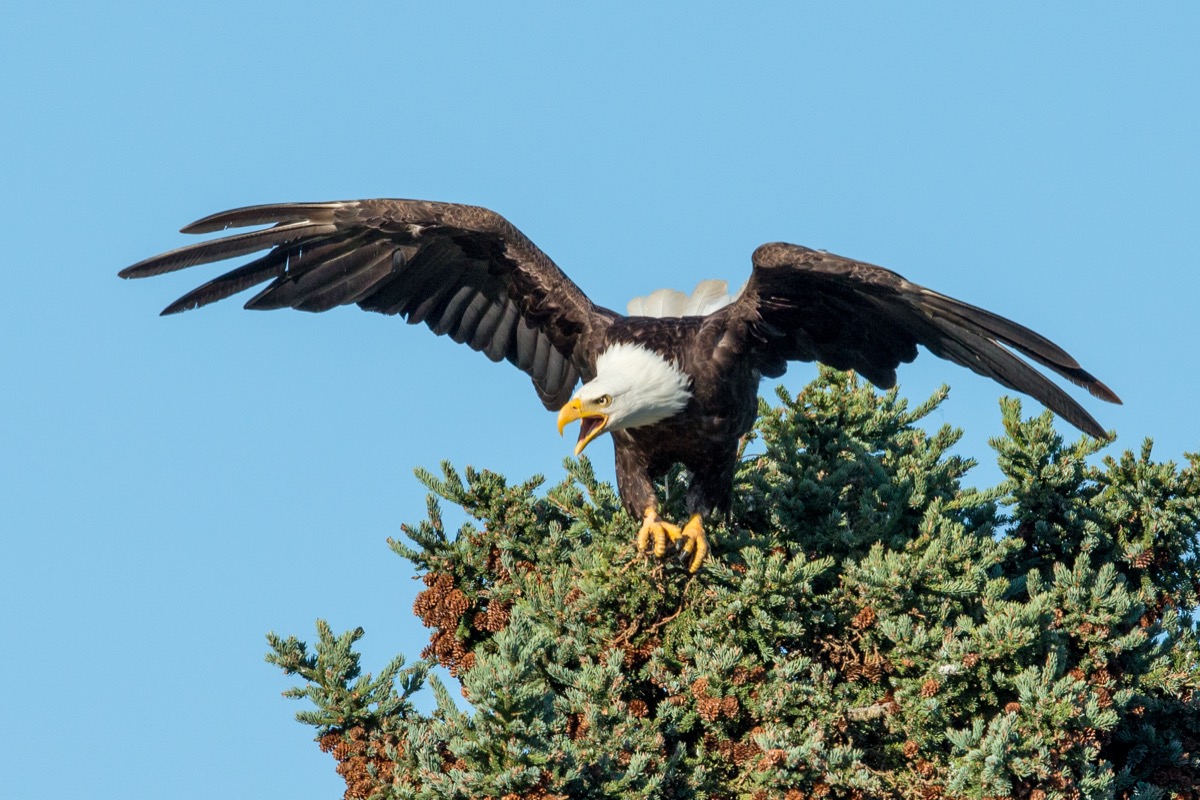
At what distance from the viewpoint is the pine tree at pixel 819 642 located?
593 cm

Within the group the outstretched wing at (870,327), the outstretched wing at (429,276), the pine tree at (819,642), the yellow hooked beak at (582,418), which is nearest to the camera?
the pine tree at (819,642)

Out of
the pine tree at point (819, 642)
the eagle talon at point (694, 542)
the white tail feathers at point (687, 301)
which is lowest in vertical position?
the pine tree at point (819, 642)

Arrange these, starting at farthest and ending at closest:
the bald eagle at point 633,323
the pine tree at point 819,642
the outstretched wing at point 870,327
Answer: the bald eagle at point 633,323 → the outstretched wing at point 870,327 → the pine tree at point 819,642

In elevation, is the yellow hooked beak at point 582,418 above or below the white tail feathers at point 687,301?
below

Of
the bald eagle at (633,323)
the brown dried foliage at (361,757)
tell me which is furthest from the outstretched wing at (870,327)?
the brown dried foliage at (361,757)

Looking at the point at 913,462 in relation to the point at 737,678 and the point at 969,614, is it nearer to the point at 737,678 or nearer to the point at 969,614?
the point at 969,614

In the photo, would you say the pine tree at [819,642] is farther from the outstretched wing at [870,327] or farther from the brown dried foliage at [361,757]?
the outstretched wing at [870,327]

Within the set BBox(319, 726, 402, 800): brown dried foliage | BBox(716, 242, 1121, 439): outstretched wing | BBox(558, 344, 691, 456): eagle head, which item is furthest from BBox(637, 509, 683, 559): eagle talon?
BBox(319, 726, 402, 800): brown dried foliage

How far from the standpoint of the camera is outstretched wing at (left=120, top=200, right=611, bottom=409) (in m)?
8.32

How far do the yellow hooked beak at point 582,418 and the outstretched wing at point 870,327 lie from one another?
93cm

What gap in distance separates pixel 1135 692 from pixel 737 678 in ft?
5.85

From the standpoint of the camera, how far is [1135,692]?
6.50 m

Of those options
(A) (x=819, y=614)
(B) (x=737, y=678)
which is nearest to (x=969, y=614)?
(A) (x=819, y=614)

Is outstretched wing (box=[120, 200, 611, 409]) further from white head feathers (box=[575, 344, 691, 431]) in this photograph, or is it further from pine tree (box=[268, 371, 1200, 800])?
pine tree (box=[268, 371, 1200, 800])
